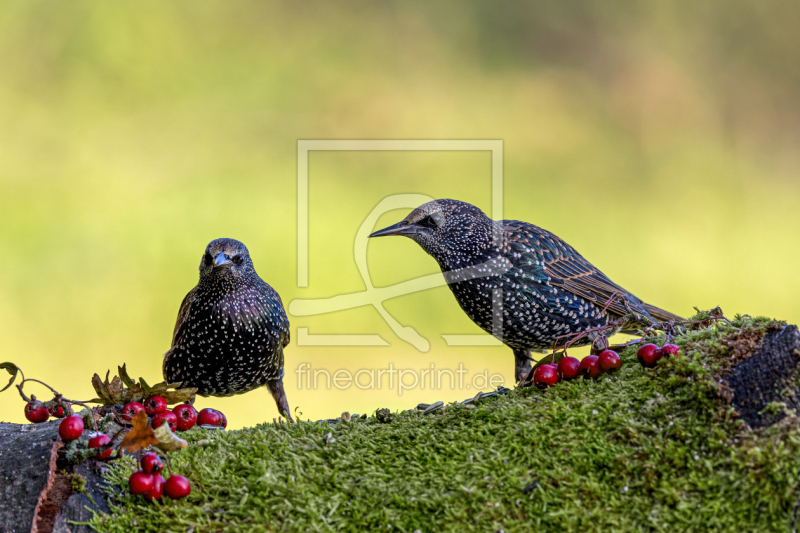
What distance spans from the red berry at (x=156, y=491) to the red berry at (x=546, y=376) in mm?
1543

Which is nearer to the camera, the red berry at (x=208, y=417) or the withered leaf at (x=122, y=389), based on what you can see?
the withered leaf at (x=122, y=389)

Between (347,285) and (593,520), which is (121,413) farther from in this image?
(347,285)

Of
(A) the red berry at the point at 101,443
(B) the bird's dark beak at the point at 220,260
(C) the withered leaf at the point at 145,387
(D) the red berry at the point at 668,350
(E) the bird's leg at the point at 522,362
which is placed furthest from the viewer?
(E) the bird's leg at the point at 522,362

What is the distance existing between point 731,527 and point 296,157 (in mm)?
5751

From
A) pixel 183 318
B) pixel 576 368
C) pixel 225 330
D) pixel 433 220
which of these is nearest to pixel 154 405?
pixel 225 330

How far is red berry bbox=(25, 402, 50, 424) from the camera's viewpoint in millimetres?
2952

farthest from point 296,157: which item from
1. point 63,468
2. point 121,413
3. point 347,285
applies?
point 63,468

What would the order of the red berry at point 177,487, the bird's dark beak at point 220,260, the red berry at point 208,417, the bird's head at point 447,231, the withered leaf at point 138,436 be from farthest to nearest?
the bird's head at point 447,231 → the bird's dark beak at point 220,260 → the red berry at point 208,417 → the red berry at point 177,487 → the withered leaf at point 138,436

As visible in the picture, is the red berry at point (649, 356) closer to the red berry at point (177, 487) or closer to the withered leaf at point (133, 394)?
the red berry at point (177, 487)

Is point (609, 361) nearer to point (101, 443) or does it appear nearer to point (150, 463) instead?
point (150, 463)

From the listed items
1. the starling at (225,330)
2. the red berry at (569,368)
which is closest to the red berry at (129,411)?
the starling at (225,330)

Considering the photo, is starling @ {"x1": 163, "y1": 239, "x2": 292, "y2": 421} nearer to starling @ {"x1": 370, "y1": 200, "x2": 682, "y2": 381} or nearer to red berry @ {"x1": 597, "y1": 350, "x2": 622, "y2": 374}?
starling @ {"x1": 370, "y1": 200, "x2": 682, "y2": 381}

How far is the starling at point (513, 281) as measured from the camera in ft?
14.2

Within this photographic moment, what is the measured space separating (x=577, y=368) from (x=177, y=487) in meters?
1.65
